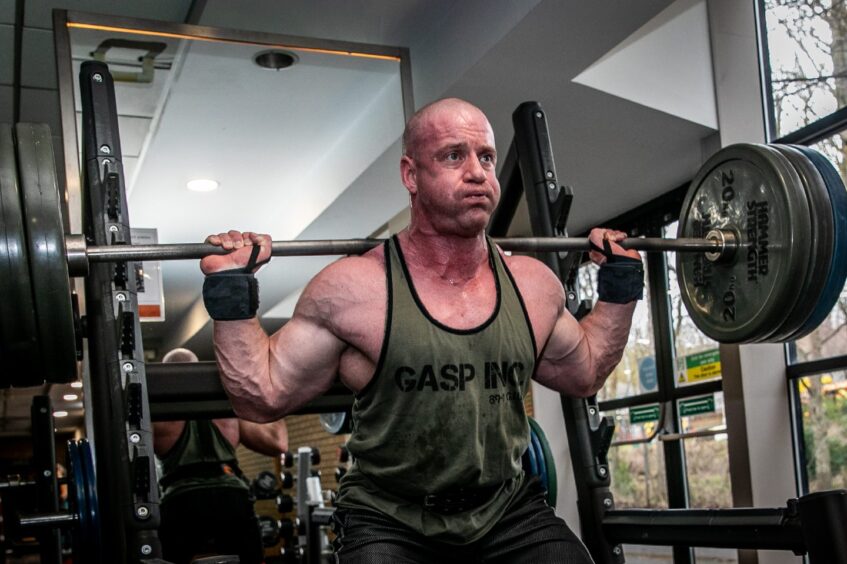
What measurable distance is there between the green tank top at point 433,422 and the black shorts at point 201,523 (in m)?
2.02

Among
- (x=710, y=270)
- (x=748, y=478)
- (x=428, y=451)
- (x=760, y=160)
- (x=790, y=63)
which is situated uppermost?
(x=790, y=63)

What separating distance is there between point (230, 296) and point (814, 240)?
59.4 inches

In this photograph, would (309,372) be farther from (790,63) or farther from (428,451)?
(790,63)

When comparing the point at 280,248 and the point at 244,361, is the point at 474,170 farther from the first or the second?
the point at 244,361

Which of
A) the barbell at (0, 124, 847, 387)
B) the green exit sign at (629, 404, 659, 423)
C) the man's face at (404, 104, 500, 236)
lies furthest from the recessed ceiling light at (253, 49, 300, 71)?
the green exit sign at (629, 404, 659, 423)

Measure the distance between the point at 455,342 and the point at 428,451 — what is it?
A: 0.23 meters

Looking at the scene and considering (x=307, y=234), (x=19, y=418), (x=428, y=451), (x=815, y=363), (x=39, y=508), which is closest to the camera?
(x=428, y=451)

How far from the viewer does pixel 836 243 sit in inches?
99.3

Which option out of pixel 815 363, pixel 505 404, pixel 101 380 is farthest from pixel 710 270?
pixel 815 363

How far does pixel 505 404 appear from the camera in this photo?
6.66 ft

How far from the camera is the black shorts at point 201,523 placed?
3.85 metres

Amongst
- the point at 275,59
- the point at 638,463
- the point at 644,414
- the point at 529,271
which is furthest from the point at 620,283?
the point at 638,463

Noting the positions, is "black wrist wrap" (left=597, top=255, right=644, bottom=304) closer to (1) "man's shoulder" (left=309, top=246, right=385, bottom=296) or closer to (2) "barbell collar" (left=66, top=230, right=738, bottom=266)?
(2) "barbell collar" (left=66, top=230, right=738, bottom=266)

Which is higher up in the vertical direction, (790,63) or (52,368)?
(790,63)
